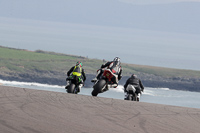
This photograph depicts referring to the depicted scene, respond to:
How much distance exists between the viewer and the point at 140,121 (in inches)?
377

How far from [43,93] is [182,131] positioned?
5.68m

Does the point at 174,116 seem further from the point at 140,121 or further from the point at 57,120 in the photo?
the point at 57,120

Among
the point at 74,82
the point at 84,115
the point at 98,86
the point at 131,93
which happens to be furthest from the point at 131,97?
the point at 84,115

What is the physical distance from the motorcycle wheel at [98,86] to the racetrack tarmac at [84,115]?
6.05m

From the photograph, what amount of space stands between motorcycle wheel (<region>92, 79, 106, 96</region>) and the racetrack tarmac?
6.05m

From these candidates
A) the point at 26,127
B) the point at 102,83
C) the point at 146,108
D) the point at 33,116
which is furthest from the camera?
the point at 102,83

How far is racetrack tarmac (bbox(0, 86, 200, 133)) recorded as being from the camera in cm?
826

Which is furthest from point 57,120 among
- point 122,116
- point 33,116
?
point 122,116

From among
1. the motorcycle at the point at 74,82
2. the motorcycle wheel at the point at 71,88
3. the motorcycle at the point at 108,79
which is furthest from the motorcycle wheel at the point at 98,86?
the motorcycle at the point at 74,82

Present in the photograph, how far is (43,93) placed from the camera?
13.5 metres

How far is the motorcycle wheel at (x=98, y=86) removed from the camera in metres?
19.3

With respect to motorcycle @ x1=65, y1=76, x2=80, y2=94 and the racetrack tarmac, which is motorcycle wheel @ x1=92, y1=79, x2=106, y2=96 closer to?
motorcycle @ x1=65, y1=76, x2=80, y2=94

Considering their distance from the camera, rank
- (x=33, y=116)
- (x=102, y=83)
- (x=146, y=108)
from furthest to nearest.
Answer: (x=102, y=83)
(x=146, y=108)
(x=33, y=116)

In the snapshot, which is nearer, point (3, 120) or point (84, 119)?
point (3, 120)
